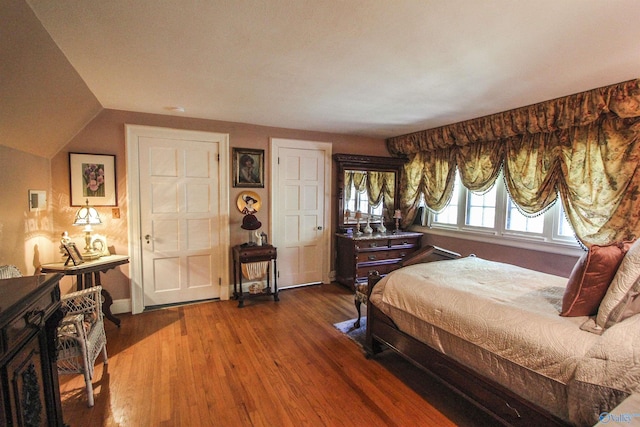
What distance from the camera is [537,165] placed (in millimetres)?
3131

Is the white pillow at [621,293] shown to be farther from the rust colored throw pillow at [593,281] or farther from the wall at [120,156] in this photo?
the wall at [120,156]

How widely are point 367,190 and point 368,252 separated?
109cm

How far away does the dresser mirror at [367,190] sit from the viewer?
464cm

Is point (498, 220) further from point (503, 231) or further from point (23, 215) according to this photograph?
point (23, 215)

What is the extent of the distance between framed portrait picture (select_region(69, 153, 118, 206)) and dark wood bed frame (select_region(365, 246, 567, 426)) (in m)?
3.05

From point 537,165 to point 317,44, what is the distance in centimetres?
273

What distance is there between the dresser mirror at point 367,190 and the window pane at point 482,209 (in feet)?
4.07

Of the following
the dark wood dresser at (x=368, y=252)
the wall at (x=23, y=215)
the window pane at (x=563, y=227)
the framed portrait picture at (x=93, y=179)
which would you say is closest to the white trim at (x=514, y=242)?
the window pane at (x=563, y=227)

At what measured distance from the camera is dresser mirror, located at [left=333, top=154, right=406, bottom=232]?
4.64 metres

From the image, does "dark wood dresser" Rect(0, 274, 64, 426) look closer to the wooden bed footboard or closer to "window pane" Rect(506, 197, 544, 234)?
the wooden bed footboard

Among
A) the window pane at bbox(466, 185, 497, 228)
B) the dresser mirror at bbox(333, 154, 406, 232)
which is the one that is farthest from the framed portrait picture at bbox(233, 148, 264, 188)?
the window pane at bbox(466, 185, 497, 228)

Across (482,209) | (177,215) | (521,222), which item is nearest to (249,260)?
(177,215)

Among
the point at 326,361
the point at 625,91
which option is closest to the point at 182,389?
the point at 326,361

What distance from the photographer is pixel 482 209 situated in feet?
12.9
